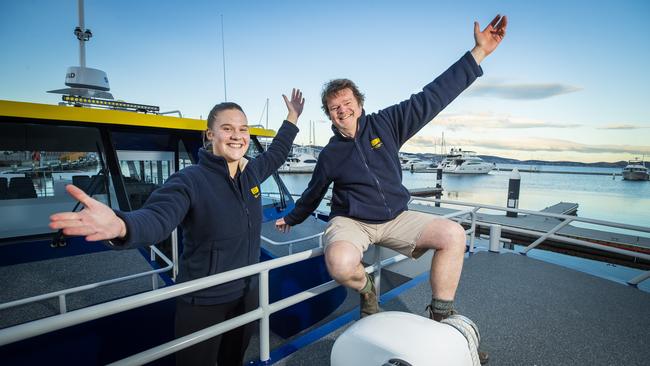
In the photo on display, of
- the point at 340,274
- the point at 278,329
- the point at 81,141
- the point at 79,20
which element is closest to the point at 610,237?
the point at 278,329

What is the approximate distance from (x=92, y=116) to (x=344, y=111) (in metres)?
2.70

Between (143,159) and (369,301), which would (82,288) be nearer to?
(143,159)

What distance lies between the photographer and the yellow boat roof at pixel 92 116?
109 inches

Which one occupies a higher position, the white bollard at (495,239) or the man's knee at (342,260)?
the man's knee at (342,260)

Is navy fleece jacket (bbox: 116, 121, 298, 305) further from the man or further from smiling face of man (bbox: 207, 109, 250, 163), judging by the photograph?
the man

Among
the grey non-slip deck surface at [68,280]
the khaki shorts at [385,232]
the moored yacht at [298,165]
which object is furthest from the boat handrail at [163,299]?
the moored yacht at [298,165]

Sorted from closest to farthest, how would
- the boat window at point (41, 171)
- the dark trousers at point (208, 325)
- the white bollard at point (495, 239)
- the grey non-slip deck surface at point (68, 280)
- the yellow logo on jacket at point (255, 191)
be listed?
1. the dark trousers at point (208, 325)
2. the yellow logo on jacket at point (255, 191)
3. the grey non-slip deck surface at point (68, 280)
4. the boat window at point (41, 171)
5. the white bollard at point (495, 239)

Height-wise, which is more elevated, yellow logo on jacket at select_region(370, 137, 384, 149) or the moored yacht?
yellow logo on jacket at select_region(370, 137, 384, 149)

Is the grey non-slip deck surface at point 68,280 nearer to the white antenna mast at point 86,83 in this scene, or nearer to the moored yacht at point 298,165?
the white antenna mast at point 86,83

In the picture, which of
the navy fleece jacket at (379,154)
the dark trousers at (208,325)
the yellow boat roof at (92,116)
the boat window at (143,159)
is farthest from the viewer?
the boat window at (143,159)

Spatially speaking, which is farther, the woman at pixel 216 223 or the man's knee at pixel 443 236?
the man's knee at pixel 443 236

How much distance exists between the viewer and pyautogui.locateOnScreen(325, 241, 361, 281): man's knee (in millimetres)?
1952

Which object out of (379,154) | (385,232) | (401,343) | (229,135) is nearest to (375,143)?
(379,154)

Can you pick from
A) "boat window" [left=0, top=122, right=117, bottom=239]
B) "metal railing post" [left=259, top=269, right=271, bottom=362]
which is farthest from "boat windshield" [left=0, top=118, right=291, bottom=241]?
"metal railing post" [left=259, top=269, right=271, bottom=362]
